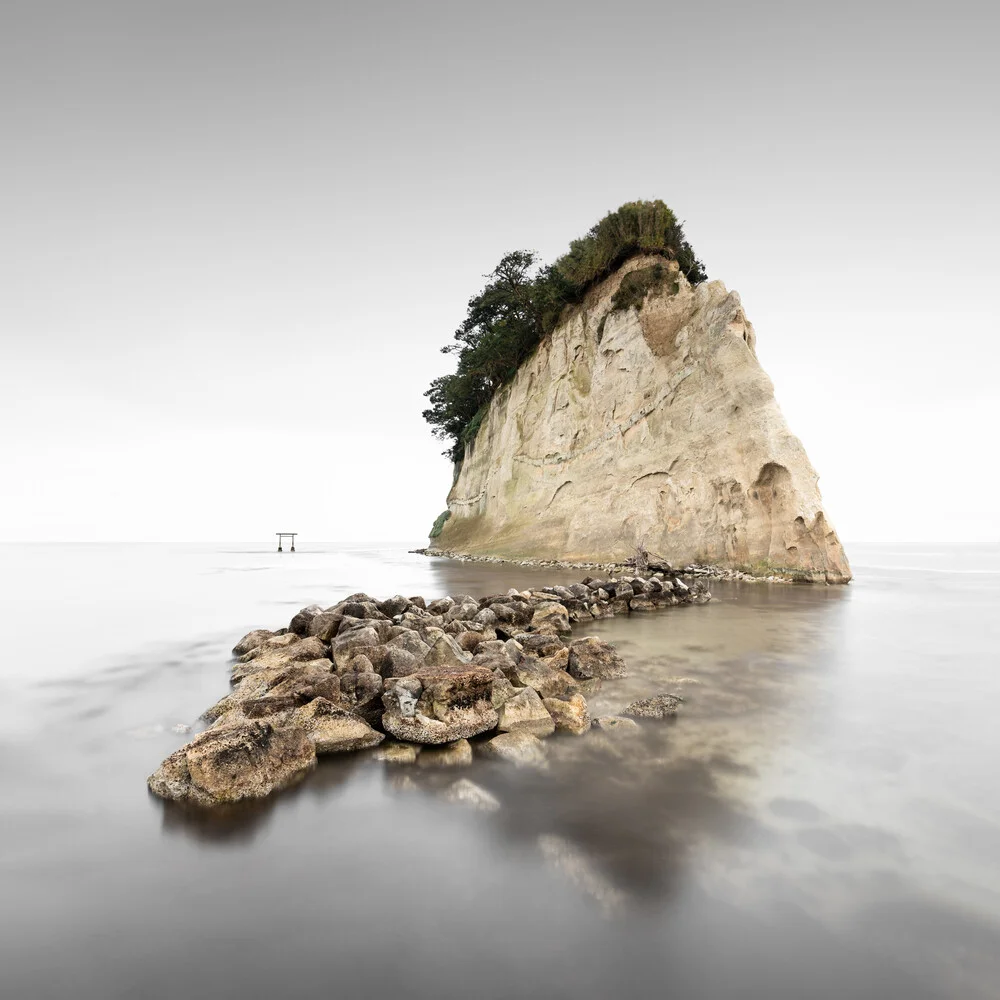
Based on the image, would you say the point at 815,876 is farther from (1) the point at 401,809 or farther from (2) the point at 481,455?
(2) the point at 481,455

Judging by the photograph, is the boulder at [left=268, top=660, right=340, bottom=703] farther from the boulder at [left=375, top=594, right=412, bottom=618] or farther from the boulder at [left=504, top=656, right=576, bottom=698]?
the boulder at [left=375, top=594, right=412, bottom=618]

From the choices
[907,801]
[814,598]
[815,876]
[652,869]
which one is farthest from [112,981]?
[814,598]

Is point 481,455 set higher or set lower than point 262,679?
higher

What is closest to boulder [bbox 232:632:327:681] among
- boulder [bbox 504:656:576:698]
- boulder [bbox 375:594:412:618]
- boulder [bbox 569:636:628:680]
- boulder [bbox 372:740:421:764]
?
boulder [bbox 375:594:412:618]

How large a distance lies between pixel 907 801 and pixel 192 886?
11.3 ft

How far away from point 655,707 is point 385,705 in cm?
205

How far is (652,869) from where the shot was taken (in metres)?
2.08

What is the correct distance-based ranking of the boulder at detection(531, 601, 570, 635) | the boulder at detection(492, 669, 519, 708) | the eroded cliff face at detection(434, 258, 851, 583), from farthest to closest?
the eroded cliff face at detection(434, 258, 851, 583) → the boulder at detection(531, 601, 570, 635) → the boulder at detection(492, 669, 519, 708)

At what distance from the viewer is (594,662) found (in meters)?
4.96

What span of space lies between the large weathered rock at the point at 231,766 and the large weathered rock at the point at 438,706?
0.66m

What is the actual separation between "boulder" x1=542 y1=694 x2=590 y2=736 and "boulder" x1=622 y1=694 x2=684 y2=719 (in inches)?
13.9

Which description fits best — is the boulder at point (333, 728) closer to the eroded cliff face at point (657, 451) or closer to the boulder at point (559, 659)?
the boulder at point (559, 659)

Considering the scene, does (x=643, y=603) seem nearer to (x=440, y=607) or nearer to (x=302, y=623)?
(x=440, y=607)

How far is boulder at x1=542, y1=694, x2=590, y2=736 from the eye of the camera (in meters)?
3.60
